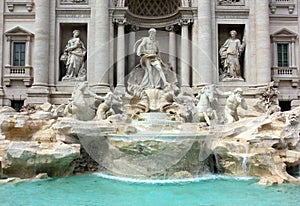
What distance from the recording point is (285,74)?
57.0ft

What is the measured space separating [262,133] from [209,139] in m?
1.80

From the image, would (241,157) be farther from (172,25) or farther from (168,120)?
(172,25)

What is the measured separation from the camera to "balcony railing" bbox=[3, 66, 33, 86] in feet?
55.6

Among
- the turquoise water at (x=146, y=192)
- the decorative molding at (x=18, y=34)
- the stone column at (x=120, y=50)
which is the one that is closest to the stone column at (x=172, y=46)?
the stone column at (x=120, y=50)

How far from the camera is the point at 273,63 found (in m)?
17.5

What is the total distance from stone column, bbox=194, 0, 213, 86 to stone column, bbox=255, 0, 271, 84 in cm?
228

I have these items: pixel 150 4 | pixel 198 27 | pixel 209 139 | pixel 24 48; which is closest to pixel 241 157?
pixel 209 139

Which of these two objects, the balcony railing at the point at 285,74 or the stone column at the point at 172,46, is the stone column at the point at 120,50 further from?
the balcony railing at the point at 285,74

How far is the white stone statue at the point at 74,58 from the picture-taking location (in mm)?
16812

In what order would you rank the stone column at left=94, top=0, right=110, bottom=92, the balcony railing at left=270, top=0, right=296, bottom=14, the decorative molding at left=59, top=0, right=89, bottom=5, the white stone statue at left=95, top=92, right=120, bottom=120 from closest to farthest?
the white stone statue at left=95, top=92, right=120, bottom=120
the stone column at left=94, top=0, right=110, bottom=92
the decorative molding at left=59, top=0, right=89, bottom=5
the balcony railing at left=270, top=0, right=296, bottom=14

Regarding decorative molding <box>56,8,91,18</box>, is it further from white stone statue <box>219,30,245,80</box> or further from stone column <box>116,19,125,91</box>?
white stone statue <box>219,30,245,80</box>

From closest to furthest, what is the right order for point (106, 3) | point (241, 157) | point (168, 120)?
point (241, 157) → point (168, 120) → point (106, 3)

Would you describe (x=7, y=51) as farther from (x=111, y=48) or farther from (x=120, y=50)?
(x=120, y=50)

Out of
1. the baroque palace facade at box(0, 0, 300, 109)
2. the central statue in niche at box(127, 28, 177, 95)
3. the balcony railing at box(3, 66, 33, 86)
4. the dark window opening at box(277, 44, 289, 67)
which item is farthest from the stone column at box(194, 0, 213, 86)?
the balcony railing at box(3, 66, 33, 86)
